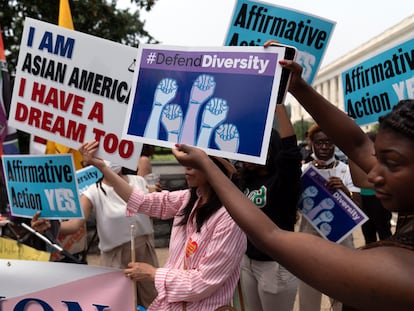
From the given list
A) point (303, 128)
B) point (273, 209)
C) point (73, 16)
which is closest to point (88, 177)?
point (273, 209)

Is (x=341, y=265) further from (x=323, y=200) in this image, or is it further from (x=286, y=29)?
(x=323, y=200)

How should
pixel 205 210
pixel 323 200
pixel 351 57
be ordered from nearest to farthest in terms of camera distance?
1. pixel 205 210
2. pixel 323 200
3. pixel 351 57

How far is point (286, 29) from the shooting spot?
9.21ft

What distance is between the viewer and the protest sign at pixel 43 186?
277 centimetres

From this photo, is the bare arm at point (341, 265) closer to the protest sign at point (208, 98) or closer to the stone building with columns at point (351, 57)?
the protest sign at point (208, 98)

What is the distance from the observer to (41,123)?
8.71ft

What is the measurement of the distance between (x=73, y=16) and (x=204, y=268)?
11.2 metres

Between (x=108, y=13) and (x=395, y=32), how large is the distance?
38.4m

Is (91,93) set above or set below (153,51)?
below

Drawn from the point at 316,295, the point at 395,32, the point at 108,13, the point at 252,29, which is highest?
the point at 395,32

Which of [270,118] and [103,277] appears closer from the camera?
[270,118]

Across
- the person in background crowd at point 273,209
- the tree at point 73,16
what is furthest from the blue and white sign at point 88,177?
the tree at point 73,16

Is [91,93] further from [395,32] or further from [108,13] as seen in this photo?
[395,32]

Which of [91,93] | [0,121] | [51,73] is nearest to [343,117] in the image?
[91,93]
